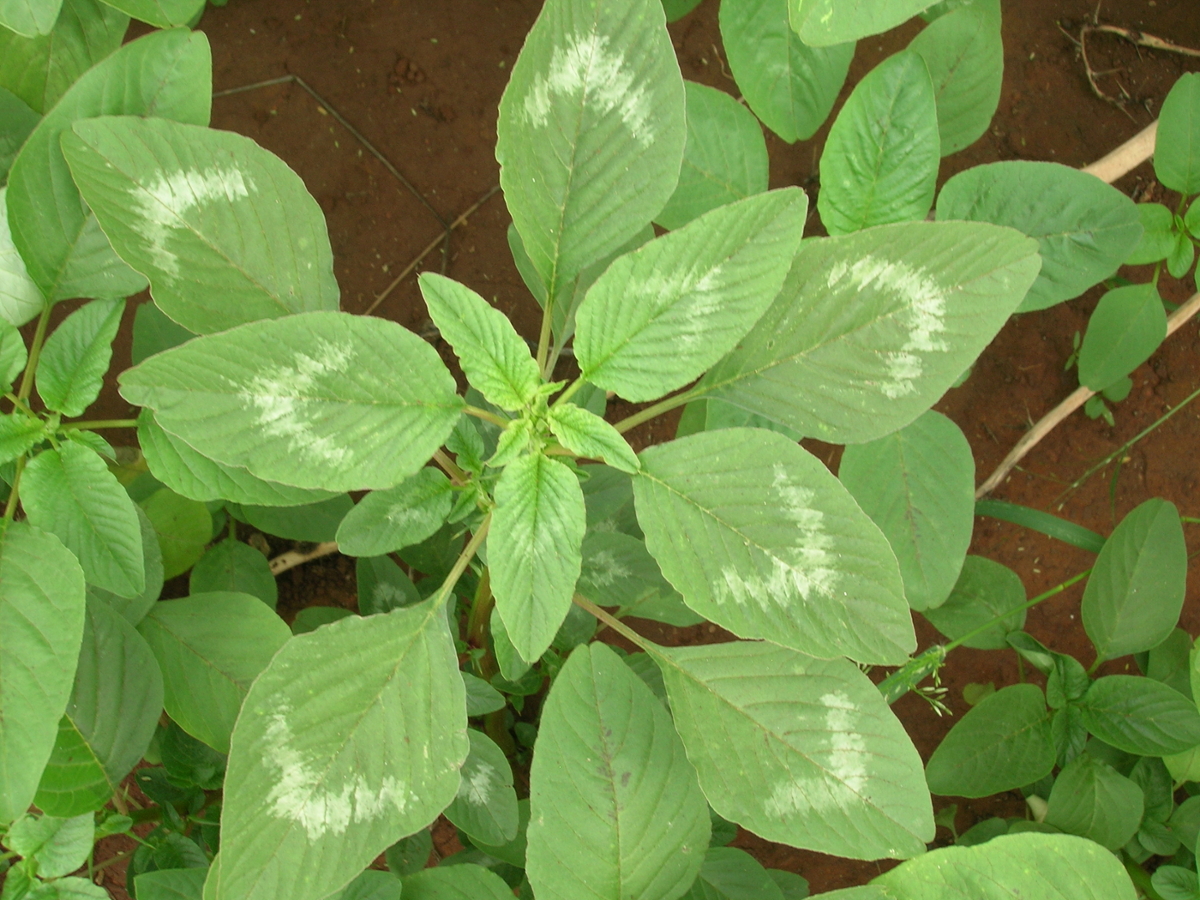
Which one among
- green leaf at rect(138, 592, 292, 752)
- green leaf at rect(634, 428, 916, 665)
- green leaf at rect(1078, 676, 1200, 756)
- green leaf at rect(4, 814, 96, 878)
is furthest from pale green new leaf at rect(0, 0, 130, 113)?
green leaf at rect(1078, 676, 1200, 756)

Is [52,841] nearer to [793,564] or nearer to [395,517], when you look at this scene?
[395,517]

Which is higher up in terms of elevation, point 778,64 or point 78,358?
point 778,64

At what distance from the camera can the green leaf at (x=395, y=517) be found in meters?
1.18

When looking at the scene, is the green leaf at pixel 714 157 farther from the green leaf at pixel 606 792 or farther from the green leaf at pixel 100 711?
the green leaf at pixel 100 711

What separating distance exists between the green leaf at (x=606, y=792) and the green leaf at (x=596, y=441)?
0.29 meters

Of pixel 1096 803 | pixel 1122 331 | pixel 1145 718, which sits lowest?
pixel 1096 803

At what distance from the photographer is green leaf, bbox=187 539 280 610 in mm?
1886

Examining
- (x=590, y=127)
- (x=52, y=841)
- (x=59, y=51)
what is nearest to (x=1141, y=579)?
(x=590, y=127)

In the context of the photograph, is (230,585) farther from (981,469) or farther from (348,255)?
(981,469)

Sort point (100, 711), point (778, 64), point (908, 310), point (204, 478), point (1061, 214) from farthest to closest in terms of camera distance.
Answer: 1. point (778, 64)
2. point (1061, 214)
3. point (100, 711)
4. point (204, 478)
5. point (908, 310)

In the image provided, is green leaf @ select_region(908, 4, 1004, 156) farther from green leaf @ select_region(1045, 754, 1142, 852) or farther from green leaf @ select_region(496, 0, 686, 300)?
green leaf @ select_region(1045, 754, 1142, 852)

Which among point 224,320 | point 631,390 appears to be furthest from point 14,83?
point 631,390

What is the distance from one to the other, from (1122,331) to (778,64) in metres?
1.01

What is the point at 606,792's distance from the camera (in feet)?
4.05
